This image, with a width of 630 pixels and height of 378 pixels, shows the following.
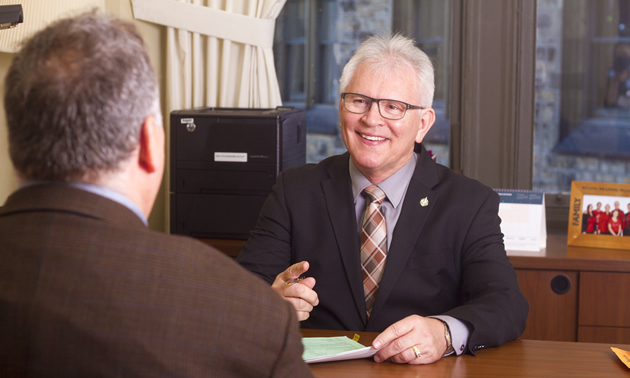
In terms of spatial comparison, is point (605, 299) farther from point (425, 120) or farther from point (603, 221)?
point (425, 120)

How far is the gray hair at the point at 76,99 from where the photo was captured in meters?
0.72

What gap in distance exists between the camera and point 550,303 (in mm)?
2297

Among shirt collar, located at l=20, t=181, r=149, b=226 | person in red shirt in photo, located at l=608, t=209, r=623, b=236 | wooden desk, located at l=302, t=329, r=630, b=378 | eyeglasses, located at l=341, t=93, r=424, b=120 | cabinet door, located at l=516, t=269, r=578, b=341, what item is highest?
eyeglasses, located at l=341, t=93, r=424, b=120

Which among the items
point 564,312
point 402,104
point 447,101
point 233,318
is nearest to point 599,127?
point 447,101

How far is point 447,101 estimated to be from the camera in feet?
10.2

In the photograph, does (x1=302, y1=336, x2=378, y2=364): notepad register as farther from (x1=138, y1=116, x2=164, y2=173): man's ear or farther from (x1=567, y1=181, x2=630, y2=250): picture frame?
(x1=567, y1=181, x2=630, y2=250): picture frame

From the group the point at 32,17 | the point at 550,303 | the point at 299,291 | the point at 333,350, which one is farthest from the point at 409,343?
the point at 32,17

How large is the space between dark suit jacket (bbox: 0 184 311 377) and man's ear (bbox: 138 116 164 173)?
7 centimetres

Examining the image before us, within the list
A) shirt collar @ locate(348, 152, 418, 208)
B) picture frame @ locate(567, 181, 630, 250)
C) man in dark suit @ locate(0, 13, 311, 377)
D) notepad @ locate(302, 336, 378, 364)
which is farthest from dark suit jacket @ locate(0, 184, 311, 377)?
picture frame @ locate(567, 181, 630, 250)

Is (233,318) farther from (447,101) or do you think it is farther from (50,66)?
(447,101)

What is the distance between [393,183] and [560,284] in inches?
38.5

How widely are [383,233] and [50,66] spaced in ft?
3.57

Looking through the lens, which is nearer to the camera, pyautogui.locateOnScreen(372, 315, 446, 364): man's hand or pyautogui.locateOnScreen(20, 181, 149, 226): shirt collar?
pyautogui.locateOnScreen(20, 181, 149, 226): shirt collar

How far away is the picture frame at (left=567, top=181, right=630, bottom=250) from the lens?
2350 millimetres
